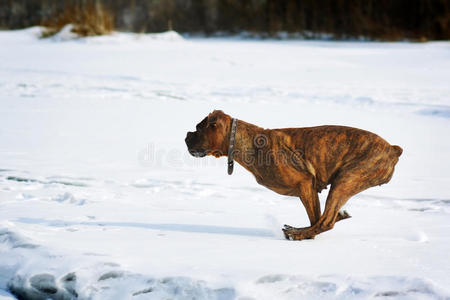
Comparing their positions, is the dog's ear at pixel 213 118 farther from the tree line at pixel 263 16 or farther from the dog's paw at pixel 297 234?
the tree line at pixel 263 16

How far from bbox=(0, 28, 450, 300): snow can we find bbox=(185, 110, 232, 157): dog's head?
567mm

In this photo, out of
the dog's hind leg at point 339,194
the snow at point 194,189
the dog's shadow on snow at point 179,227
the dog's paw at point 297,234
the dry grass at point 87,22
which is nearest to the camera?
the snow at point 194,189

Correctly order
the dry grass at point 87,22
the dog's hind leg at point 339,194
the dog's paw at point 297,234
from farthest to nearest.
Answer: the dry grass at point 87,22 < the dog's paw at point 297,234 < the dog's hind leg at point 339,194

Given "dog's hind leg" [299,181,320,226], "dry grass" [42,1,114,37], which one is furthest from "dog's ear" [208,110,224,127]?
"dry grass" [42,1,114,37]

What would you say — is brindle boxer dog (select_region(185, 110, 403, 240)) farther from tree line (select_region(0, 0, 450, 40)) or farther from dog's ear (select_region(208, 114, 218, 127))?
tree line (select_region(0, 0, 450, 40))

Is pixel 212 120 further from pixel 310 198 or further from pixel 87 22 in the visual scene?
pixel 87 22

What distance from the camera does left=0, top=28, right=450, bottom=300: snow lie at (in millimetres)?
3309

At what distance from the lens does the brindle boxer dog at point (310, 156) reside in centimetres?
365

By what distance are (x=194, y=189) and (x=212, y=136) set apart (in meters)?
1.94

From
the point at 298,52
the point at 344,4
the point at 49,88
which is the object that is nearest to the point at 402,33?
the point at 344,4

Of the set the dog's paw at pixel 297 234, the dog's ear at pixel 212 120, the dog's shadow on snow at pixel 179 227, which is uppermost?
the dog's ear at pixel 212 120

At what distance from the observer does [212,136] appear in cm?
374

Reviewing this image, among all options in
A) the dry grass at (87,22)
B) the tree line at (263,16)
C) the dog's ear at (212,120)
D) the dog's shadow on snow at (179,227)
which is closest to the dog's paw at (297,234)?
the dog's shadow on snow at (179,227)

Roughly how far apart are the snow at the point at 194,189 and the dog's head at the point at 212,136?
0.57 meters
